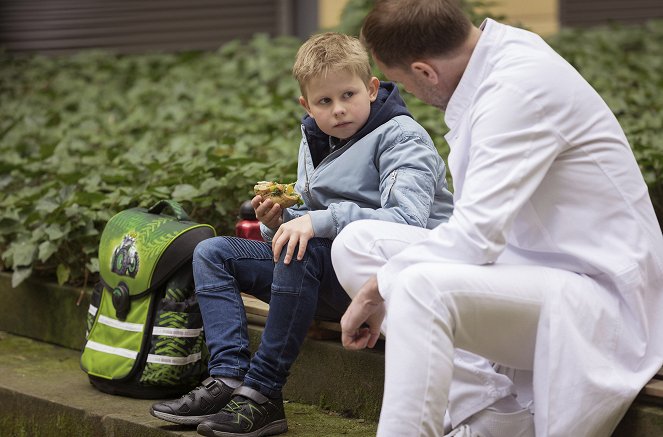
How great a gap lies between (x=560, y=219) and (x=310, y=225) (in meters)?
0.74

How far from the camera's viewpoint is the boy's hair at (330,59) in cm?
340

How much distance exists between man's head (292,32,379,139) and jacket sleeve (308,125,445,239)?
5.3 inches

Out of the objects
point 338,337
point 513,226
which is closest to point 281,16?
point 338,337

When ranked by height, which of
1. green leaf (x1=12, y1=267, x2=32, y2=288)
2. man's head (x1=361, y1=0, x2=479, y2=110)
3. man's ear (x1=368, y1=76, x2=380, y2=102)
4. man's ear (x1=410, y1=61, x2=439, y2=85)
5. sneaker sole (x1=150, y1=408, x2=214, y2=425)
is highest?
man's head (x1=361, y1=0, x2=479, y2=110)

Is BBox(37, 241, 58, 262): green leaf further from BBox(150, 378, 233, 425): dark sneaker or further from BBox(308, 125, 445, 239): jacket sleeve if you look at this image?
BBox(308, 125, 445, 239): jacket sleeve

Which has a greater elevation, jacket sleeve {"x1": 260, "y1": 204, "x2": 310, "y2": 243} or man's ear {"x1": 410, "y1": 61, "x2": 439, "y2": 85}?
man's ear {"x1": 410, "y1": 61, "x2": 439, "y2": 85}

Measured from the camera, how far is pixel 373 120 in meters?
3.46

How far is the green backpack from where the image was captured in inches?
144

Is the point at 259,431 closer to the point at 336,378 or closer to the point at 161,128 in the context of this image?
the point at 336,378

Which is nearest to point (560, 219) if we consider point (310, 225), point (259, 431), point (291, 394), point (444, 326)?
point (444, 326)

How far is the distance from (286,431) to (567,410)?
3.29ft

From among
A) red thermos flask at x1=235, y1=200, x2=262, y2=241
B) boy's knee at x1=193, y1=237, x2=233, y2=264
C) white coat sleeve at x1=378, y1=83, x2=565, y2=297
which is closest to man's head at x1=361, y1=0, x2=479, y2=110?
white coat sleeve at x1=378, y1=83, x2=565, y2=297

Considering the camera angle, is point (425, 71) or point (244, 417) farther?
point (244, 417)

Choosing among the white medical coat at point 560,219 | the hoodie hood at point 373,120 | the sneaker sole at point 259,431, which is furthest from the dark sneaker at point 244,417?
the hoodie hood at point 373,120
